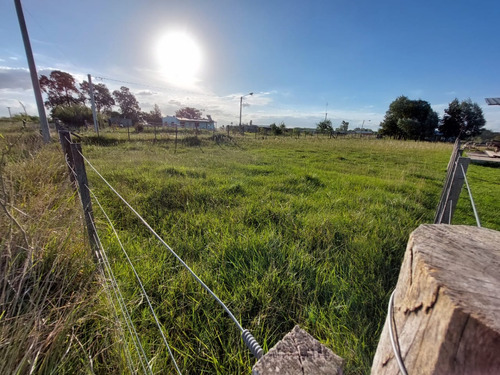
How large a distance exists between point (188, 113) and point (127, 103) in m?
29.1

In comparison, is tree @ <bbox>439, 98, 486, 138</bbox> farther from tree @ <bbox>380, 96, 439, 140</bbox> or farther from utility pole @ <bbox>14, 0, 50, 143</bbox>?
utility pole @ <bbox>14, 0, 50, 143</bbox>

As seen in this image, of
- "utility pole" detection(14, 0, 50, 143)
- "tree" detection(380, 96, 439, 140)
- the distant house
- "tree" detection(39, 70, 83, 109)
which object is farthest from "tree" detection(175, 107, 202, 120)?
"utility pole" detection(14, 0, 50, 143)

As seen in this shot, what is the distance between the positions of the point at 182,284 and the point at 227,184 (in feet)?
10.4

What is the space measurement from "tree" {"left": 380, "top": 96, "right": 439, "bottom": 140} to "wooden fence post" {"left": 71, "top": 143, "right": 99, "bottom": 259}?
47.8 m

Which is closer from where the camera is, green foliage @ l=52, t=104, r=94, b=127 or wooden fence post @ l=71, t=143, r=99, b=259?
wooden fence post @ l=71, t=143, r=99, b=259

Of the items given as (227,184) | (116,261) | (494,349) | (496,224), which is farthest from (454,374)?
(496,224)

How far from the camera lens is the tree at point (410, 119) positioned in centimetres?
4156

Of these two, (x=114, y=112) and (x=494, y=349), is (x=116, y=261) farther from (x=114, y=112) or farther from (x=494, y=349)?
(x=114, y=112)

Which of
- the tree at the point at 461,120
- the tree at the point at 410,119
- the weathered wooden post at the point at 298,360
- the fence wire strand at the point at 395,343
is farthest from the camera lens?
the tree at the point at 461,120

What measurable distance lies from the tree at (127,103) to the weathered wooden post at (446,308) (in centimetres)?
7328

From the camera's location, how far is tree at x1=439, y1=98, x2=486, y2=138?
152ft

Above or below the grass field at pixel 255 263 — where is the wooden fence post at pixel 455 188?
above

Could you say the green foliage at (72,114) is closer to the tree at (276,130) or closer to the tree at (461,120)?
the tree at (276,130)

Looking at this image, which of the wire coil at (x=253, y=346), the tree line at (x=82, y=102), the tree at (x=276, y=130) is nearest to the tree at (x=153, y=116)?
the tree line at (x=82, y=102)
